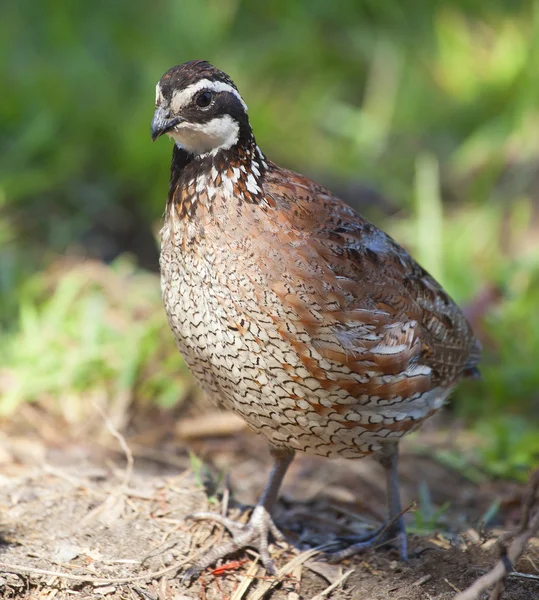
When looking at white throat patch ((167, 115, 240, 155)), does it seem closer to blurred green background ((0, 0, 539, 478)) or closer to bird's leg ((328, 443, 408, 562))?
bird's leg ((328, 443, 408, 562))

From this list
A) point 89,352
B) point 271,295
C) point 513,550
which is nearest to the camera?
point 513,550

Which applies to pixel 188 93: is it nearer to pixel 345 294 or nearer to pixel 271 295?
pixel 271 295

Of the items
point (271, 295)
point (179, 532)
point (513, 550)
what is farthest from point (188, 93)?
point (513, 550)

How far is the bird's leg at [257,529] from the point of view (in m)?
3.33

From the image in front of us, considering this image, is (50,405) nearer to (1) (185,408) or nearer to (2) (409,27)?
Result: (1) (185,408)

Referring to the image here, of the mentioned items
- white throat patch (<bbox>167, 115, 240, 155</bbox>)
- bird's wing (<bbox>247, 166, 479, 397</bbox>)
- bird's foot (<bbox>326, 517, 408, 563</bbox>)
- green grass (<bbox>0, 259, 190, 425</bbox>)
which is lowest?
bird's foot (<bbox>326, 517, 408, 563</bbox>)

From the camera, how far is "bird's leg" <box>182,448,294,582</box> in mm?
3334

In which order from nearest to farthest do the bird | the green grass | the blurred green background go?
the bird → the green grass → the blurred green background

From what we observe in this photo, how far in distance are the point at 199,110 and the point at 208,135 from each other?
3.8 inches

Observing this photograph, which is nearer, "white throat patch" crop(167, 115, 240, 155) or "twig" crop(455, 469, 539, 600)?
"twig" crop(455, 469, 539, 600)

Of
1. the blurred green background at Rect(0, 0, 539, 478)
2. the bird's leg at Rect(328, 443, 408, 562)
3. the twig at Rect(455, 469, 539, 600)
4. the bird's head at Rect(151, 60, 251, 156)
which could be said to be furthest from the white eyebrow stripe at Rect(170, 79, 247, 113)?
the blurred green background at Rect(0, 0, 539, 478)

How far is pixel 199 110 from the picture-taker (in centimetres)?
312

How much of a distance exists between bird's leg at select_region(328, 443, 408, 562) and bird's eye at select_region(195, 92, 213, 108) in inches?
64.1

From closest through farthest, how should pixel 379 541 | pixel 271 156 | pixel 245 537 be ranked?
1. pixel 245 537
2. pixel 379 541
3. pixel 271 156
